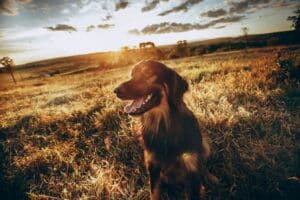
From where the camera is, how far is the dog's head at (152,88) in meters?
2.41

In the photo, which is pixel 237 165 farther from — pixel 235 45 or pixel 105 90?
pixel 235 45

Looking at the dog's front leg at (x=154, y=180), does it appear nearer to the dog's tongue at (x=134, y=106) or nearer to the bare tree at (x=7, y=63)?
the dog's tongue at (x=134, y=106)

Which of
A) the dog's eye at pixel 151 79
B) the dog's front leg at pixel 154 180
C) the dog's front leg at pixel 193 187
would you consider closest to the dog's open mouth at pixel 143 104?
the dog's eye at pixel 151 79

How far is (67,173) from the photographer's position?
3.41m

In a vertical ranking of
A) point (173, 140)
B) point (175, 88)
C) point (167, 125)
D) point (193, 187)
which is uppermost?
point (175, 88)

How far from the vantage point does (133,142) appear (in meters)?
3.62

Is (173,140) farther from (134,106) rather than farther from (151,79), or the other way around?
(151,79)

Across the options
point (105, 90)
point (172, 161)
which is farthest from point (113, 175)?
point (105, 90)

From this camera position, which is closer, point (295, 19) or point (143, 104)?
point (143, 104)

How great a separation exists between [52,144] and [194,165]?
2.75m

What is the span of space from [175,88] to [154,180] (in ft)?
3.29

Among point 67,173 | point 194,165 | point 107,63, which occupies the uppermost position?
point 107,63

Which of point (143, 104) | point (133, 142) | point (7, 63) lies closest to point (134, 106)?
point (143, 104)

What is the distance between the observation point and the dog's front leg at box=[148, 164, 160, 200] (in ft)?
8.09
